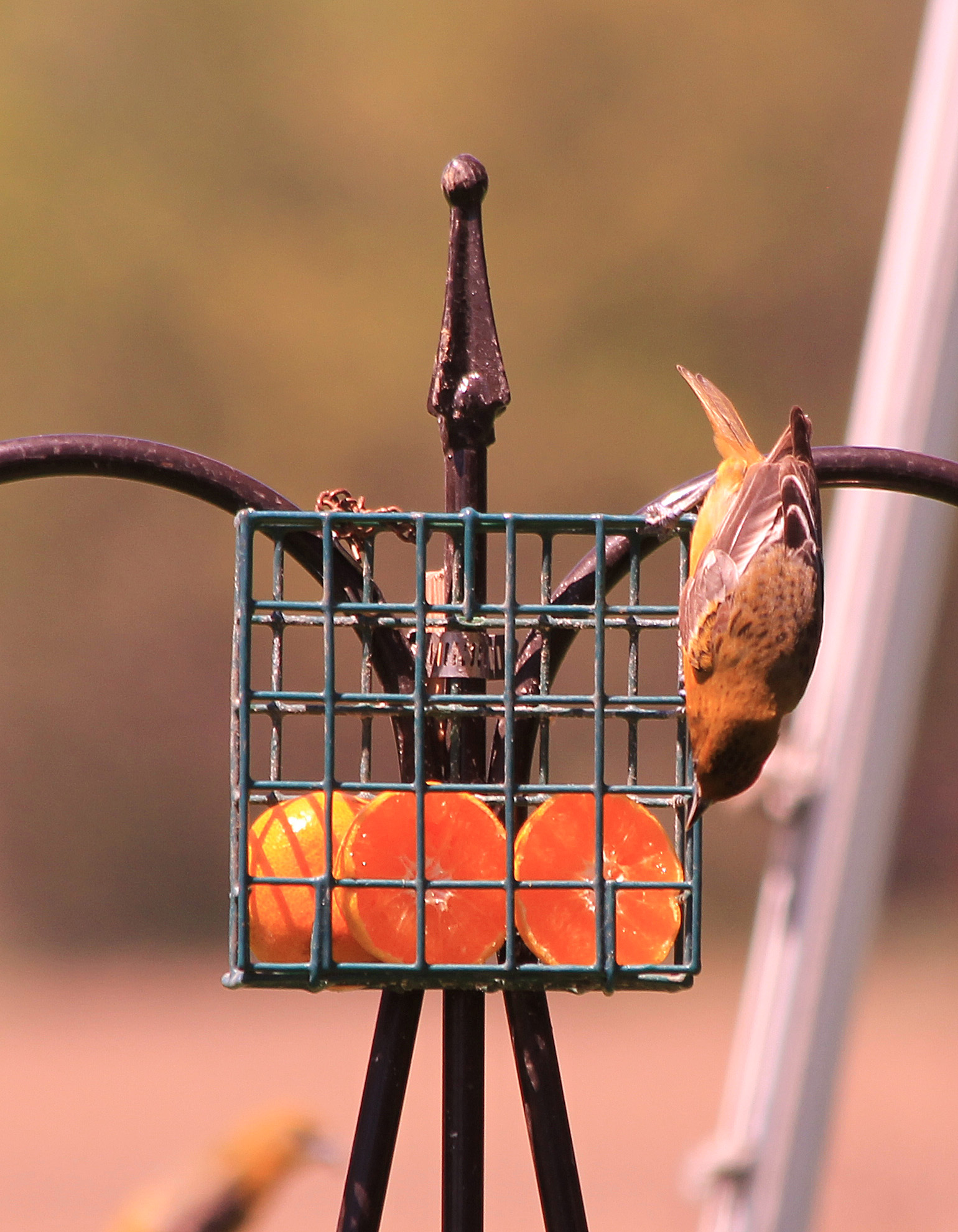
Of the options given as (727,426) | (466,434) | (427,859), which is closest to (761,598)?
(727,426)

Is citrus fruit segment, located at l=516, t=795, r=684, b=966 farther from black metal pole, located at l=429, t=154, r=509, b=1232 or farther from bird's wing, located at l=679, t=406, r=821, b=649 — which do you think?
bird's wing, located at l=679, t=406, r=821, b=649

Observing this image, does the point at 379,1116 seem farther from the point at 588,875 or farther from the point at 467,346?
the point at 467,346

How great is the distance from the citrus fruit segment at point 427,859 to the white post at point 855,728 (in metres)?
1.99

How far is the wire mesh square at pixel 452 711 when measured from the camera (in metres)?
2.05

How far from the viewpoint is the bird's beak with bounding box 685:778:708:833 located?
7.31ft

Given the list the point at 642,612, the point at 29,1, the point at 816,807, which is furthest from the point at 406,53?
the point at 642,612

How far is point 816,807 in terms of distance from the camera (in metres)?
4.31

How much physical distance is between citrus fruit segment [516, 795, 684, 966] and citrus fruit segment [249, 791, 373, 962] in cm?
22

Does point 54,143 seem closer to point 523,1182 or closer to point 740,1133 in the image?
point 523,1182

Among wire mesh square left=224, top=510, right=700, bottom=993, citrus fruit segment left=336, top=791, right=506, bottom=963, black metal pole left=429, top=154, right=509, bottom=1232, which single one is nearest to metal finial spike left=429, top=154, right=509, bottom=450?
black metal pole left=429, top=154, right=509, bottom=1232

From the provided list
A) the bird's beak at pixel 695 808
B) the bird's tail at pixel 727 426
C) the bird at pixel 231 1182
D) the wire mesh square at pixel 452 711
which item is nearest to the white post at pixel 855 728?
the bird's tail at pixel 727 426

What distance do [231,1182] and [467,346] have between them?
3629 mm

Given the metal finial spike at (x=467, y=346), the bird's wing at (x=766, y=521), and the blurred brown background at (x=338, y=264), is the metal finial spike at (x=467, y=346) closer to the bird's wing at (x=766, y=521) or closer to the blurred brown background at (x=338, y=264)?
the bird's wing at (x=766, y=521)

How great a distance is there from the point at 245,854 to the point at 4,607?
1456cm
